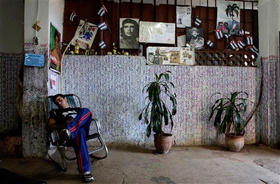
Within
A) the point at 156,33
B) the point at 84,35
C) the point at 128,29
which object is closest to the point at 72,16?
the point at 84,35

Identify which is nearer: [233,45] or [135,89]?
[135,89]

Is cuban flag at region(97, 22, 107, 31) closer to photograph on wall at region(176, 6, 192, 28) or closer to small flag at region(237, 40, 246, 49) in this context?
photograph on wall at region(176, 6, 192, 28)

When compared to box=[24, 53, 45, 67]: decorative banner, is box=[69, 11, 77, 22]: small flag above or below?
above

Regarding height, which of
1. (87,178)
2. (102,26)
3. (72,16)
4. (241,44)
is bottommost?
(87,178)

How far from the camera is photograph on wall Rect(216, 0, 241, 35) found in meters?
3.45

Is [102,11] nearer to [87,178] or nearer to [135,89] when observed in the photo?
[135,89]

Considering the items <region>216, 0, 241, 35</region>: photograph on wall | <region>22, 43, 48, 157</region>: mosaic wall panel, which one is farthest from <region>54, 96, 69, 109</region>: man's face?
<region>216, 0, 241, 35</region>: photograph on wall

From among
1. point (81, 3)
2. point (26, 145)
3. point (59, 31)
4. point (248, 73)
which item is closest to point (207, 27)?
point (248, 73)

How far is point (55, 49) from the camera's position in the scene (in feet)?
9.20

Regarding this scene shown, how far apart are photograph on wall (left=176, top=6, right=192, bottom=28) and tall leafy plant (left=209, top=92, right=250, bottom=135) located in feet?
5.19

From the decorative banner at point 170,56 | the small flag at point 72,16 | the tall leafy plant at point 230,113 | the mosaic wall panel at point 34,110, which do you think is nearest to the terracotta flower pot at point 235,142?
the tall leafy plant at point 230,113

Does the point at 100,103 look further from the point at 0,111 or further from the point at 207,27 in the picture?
the point at 207,27

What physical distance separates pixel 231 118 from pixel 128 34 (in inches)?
92.8

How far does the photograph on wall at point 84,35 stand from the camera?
3.19 metres
